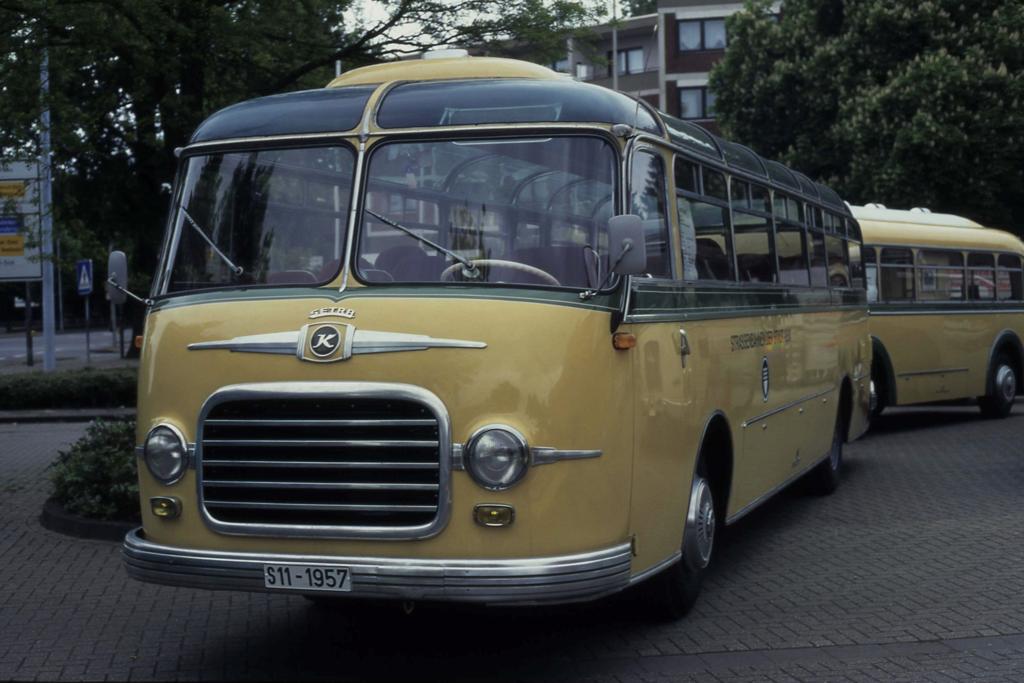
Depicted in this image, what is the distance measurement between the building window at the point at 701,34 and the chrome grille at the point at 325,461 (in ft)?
181

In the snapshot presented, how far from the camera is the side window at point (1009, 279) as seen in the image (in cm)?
2142

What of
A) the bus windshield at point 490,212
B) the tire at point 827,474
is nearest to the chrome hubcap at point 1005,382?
the tire at point 827,474

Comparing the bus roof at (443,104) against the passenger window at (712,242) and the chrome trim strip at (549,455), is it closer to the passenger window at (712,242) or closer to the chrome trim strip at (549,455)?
the passenger window at (712,242)

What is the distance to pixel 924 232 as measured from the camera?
2003 centimetres

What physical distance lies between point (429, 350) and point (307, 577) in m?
1.14

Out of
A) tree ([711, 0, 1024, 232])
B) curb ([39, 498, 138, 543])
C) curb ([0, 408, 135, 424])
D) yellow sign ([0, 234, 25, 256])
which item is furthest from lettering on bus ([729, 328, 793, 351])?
tree ([711, 0, 1024, 232])

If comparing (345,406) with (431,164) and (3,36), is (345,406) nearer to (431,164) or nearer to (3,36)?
(431,164)

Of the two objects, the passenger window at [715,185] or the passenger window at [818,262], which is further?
the passenger window at [818,262]

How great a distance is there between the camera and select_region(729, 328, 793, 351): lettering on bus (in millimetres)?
9148

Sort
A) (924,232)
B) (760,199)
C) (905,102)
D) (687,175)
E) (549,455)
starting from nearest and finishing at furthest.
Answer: (549,455) < (687,175) < (760,199) < (924,232) < (905,102)

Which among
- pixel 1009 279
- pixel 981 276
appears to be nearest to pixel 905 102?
pixel 1009 279

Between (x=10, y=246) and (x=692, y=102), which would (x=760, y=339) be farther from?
(x=692, y=102)

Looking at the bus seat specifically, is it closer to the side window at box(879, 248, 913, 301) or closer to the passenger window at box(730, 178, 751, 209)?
the passenger window at box(730, 178, 751, 209)

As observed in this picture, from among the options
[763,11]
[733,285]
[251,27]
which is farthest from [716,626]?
[763,11]
